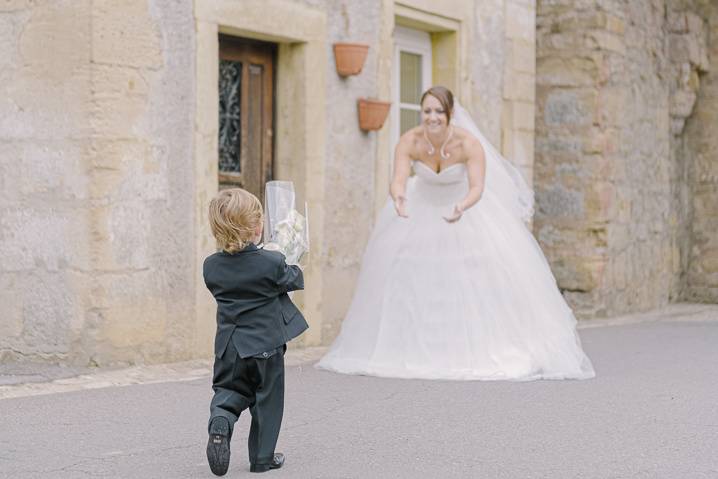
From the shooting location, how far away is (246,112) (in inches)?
355

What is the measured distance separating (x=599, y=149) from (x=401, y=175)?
517cm

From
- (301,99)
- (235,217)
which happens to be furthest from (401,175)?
(235,217)

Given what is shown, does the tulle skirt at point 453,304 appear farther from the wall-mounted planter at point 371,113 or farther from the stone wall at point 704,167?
the stone wall at point 704,167

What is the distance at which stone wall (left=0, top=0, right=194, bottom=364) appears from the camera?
7391 millimetres

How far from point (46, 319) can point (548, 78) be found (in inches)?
273

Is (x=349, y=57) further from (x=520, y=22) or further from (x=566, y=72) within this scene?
(x=566, y=72)

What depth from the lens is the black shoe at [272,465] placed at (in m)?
4.62

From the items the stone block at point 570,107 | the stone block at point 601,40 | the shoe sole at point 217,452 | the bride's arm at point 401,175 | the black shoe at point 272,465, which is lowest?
the black shoe at point 272,465

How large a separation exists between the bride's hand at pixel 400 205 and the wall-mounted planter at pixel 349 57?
1.87 meters

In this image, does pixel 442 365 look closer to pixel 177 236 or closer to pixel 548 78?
pixel 177 236

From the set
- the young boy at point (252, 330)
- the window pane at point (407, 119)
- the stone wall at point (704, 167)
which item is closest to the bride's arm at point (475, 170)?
the window pane at point (407, 119)

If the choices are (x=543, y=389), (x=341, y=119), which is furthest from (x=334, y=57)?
(x=543, y=389)

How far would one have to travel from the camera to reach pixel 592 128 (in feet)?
41.0

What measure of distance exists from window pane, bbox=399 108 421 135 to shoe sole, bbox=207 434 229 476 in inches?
249
